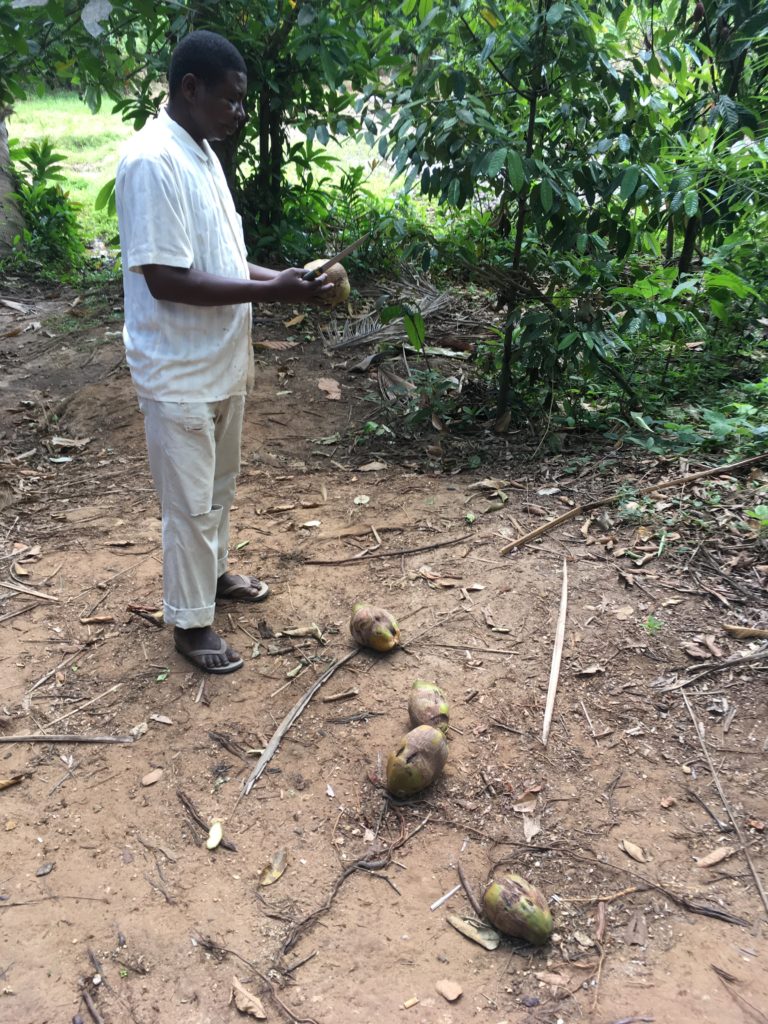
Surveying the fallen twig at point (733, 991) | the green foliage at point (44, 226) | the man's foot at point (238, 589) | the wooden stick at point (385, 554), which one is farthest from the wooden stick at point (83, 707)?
the green foliage at point (44, 226)

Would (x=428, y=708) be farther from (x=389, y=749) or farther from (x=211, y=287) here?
(x=211, y=287)

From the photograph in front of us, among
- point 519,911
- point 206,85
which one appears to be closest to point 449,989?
point 519,911

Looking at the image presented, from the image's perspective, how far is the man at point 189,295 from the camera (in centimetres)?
225

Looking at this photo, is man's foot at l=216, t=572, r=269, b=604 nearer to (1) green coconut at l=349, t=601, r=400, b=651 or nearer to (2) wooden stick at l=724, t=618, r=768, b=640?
(1) green coconut at l=349, t=601, r=400, b=651

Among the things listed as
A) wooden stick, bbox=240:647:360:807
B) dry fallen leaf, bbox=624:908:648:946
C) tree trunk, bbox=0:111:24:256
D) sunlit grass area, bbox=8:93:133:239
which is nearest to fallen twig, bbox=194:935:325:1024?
wooden stick, bbox=240:647:360:807

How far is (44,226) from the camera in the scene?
7602mm

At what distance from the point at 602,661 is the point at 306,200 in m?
5.63

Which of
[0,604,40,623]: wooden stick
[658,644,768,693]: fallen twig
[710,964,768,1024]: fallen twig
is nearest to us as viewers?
[710,964,768,1024]: fallen twig

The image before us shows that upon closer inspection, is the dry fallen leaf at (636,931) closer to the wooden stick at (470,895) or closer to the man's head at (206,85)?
the wooden stick at (470,895)

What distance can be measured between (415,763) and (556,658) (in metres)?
0.75

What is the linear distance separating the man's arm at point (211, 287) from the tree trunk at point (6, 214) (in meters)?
6.09

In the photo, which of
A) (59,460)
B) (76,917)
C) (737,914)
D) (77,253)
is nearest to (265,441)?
(59,460)

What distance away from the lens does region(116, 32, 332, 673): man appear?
2254mm

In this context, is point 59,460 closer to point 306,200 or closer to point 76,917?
point 76,917
